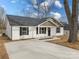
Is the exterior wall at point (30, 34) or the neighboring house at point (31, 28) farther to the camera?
the neighboring house at point (31, 28)

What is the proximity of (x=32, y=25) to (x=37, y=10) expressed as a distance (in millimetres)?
22290

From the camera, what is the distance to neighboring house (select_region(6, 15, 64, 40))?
2047cm

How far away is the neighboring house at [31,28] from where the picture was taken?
67.2 ft

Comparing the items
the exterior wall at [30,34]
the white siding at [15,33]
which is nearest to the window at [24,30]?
the exterior wall at [30,34]

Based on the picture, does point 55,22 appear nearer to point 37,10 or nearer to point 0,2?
point 37,10

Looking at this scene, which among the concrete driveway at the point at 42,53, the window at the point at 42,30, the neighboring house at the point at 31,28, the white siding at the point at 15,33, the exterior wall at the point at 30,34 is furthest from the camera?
the window at the point at 42,30

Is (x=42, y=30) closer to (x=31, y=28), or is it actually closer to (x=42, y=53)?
(x=31, y=28)

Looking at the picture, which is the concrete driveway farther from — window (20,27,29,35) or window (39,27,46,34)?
window (39,27,46,34)

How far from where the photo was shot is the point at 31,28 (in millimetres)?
22375

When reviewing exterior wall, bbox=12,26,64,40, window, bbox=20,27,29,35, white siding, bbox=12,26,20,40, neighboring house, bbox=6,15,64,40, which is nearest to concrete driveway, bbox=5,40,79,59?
white siding, bbox=12,26,20,40

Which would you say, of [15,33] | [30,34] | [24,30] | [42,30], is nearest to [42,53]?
[15,33]

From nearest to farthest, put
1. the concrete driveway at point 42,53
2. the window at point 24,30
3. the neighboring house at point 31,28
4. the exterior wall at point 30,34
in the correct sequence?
Result: the concrete driveway at point 42,53 → the exterior wall at point 30,34 → the neighboring house at point 31,28 → the window at point 24,30

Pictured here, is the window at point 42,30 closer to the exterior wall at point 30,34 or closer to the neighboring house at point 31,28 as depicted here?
the neighboring house at point 31,28

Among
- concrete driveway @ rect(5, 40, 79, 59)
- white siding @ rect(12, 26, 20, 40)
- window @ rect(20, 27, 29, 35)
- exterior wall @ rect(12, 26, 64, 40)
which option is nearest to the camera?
concrete driveway @ rect(5, 40, 79, 59)
